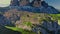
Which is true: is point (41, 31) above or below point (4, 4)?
below

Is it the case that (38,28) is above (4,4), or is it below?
below

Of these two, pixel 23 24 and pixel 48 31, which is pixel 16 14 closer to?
pixel 23 24

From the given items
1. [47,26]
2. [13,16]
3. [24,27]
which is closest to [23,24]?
[24,27]

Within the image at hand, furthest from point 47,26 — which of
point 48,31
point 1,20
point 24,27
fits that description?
point 1,20

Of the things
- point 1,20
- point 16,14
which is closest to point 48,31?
point 16,14

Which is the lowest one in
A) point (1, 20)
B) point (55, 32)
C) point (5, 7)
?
point (55, 32)

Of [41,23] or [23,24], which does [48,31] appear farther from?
[23,24]

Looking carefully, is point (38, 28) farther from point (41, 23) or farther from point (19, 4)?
point (19, 4)
